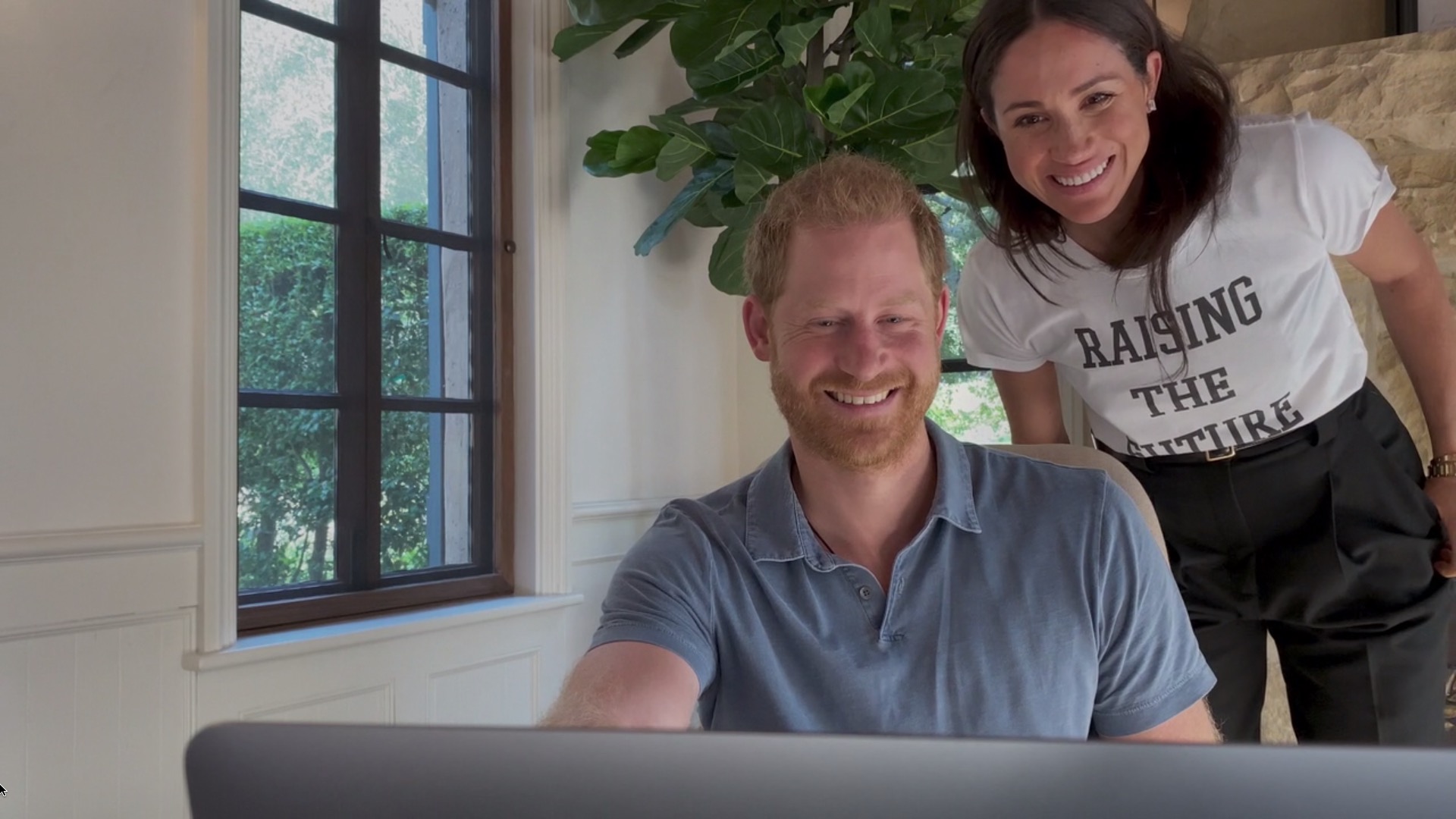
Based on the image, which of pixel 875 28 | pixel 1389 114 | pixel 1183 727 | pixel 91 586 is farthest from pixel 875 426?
pixel 1389 114

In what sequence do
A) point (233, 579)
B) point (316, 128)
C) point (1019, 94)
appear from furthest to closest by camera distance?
point (316, 128) → point (233, 579) → point (1019, 94)

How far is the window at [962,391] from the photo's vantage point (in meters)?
3.91

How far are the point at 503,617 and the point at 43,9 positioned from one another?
170 centimetres

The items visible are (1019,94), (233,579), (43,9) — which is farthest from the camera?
(233,579)

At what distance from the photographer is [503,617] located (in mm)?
2992

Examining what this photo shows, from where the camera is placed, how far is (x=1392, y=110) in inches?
101

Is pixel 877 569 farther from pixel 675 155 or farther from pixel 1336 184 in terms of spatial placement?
pixel 675 155

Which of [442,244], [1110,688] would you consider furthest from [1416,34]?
[442,244]

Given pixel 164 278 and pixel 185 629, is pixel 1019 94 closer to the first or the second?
pixel 164 278

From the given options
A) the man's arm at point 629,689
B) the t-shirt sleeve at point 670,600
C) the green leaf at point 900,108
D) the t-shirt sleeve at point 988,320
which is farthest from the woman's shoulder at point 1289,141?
the green leaf at point 900,108

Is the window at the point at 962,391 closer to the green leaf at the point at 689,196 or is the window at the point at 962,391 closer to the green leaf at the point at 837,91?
the green leaf at the point at 689,196

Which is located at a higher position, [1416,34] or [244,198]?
[1416,34]

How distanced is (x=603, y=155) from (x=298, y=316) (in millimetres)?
947

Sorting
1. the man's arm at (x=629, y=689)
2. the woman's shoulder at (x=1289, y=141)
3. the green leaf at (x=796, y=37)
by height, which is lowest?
the man's arm at (x=629, y=689)
